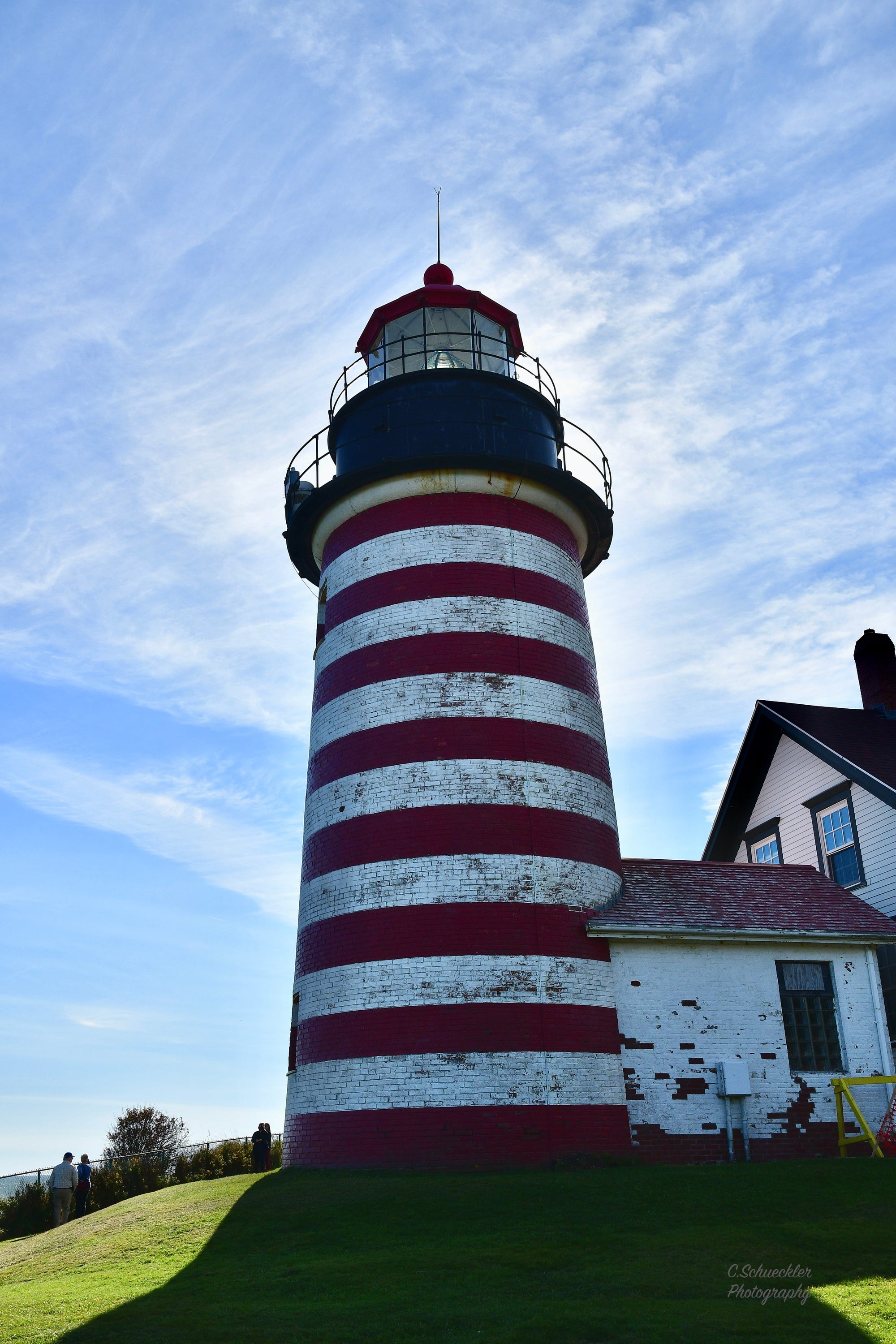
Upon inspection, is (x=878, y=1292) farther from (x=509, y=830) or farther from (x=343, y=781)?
(x=343, y=781)

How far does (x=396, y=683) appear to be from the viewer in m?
16.1

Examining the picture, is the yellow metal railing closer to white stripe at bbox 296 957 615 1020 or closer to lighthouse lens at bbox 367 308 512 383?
white stripe at bbox 296 957 615 1020

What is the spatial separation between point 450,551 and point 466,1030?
24.7ft

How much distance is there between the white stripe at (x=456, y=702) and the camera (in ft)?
51.6

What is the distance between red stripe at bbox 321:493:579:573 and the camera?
1717 cm

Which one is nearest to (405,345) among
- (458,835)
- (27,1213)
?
(458,835)

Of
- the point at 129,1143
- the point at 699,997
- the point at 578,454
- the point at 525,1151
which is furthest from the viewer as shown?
A: the point at 129,1143

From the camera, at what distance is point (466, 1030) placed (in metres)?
13.8

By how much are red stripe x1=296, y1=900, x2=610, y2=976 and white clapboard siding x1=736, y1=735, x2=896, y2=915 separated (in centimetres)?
731

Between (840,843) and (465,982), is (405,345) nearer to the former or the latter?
(465,982)

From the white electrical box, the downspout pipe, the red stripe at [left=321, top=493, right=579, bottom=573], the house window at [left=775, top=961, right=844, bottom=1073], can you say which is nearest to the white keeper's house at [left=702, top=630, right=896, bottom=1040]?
the downspout pipe

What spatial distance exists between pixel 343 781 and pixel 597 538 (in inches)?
283

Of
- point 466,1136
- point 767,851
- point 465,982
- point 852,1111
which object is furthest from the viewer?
point 767,851

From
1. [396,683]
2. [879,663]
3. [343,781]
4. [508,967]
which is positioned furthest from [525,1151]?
[879,663]
